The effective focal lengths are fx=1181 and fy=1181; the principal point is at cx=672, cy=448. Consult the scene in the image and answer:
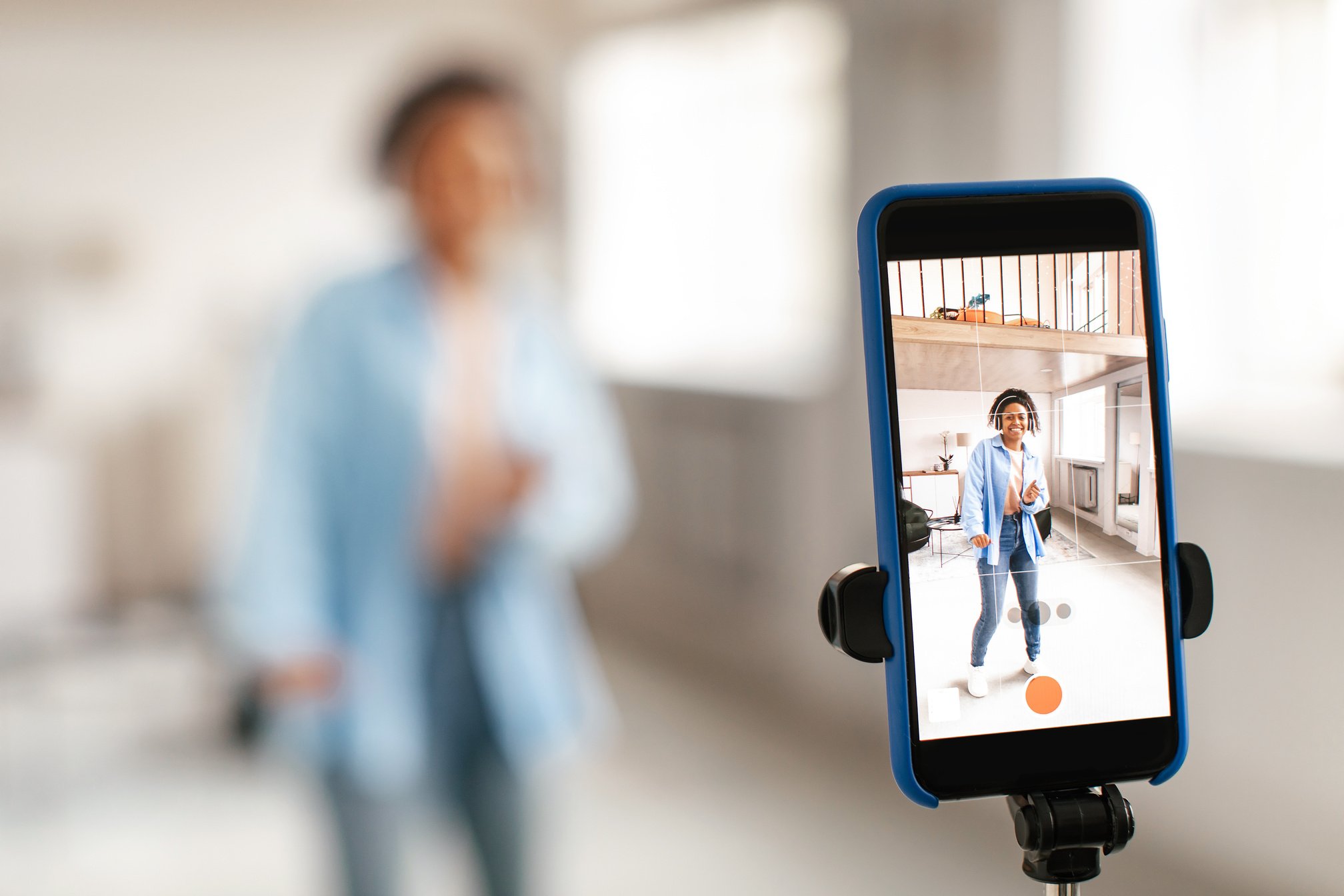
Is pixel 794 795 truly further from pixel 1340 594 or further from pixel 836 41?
pixel 836 41

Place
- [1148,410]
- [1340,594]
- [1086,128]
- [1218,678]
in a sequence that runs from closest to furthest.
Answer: [1148,410] < [1340,594] < [1218,678] < [1086,128]

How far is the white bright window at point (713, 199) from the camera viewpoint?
2023 millimetres

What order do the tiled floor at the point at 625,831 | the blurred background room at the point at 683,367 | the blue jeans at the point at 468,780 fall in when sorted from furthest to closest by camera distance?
the tiled floor at the point at 625,831 < the blurred background room at the point at 683,367 < the blue jeans at the point at 468,780

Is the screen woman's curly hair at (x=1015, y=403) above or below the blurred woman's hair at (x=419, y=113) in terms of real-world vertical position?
below

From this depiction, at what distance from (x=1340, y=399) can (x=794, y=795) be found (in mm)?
905

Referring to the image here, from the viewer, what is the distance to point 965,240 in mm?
361

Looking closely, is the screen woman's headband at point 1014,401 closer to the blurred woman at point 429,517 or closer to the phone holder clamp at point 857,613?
the phone holder clamp at point 857,613

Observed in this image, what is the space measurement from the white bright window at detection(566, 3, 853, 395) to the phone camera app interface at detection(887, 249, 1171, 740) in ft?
5.26

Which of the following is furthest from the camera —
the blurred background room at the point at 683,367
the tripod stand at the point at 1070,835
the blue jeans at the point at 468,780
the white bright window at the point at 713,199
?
the white bright window at the point at 713,199

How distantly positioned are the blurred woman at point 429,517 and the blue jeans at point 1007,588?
89 cm

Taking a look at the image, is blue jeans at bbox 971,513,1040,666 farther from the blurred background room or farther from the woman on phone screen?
the blurred background room

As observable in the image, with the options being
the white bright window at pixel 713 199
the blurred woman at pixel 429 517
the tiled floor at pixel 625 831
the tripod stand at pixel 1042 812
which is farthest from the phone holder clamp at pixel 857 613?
the white bright window at pixel 713 199

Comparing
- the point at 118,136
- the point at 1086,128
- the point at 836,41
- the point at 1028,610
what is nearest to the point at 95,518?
the point at 118,136

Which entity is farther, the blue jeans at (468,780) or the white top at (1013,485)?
the blue jeans at (468,780)
